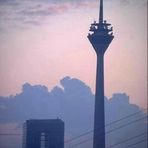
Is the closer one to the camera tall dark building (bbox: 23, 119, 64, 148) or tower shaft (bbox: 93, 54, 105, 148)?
tall dark building (bbox: 23, 119, 64, 148)

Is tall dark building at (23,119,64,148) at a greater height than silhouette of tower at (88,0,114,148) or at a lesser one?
lesser

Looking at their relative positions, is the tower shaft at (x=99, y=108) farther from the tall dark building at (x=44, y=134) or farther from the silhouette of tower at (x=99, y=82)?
the tall dark building at (x=44, y=134)

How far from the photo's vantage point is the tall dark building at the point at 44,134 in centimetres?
4181

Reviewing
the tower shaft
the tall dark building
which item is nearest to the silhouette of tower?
the tower shaft

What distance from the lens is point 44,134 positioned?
140 feet

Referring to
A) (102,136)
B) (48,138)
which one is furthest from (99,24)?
(48,138)

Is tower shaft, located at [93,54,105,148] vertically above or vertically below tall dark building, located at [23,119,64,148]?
above

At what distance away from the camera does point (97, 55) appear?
5222 centimetres

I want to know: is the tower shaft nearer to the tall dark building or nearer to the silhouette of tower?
the silhouette of tower

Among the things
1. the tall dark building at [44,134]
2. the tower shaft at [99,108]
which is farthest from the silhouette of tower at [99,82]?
the tall dark building at [44,134]

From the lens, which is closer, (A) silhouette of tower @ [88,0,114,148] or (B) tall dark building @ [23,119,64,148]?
(B) tall dark building @ [23,119,64,148]

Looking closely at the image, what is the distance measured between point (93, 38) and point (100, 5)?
896 centimetres

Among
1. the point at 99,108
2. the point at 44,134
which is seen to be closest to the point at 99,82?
the point at 99,108

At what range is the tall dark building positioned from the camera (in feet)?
137
